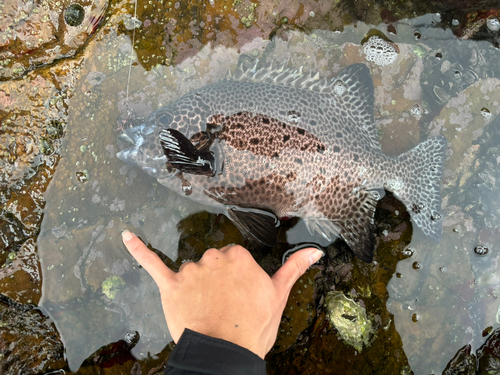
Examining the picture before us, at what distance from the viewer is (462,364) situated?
3.78 m

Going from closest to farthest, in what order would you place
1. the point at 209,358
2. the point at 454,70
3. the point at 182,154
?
the point at 209,358
the point at 182,154
the point at 454,70

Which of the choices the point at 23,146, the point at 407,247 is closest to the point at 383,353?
the point at 407,247

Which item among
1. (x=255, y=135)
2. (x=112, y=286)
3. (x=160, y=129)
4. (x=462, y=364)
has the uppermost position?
(x=160, y=129)

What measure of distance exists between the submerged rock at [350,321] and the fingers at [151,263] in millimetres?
2062

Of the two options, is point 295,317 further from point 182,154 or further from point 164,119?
point 164,119

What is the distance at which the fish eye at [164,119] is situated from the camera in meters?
3.60

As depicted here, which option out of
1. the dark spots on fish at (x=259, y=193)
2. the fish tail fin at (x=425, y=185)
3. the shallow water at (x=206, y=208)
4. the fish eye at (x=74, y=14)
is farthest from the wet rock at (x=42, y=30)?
the fish tail fin at (x=425, y=185)

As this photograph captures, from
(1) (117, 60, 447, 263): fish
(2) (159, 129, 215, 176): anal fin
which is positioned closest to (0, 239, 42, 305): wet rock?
(1) (117, 60, 447, 263): fish

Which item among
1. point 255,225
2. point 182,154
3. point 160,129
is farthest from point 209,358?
point 160,129

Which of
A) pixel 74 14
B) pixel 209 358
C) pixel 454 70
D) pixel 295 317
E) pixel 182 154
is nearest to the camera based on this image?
pixel 209 358

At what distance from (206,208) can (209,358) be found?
204cm

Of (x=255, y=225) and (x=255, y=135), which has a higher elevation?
(x=255, y=135)

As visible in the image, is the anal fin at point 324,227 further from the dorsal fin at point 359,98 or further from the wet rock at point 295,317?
the dorsal fin at point 359,98

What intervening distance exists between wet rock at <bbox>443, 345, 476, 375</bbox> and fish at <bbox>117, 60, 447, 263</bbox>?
146cm
